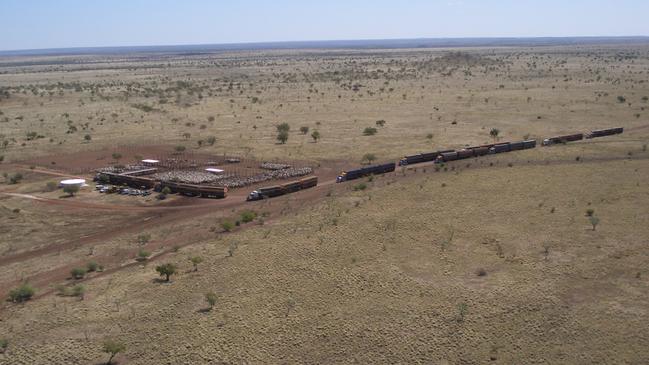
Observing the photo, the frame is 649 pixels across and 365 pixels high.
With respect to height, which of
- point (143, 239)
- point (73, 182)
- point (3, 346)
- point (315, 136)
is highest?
point (315, 136)

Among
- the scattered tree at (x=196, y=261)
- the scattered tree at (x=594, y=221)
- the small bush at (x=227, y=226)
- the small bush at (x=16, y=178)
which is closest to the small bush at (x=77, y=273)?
the scattered tree at (x=196, y=261)

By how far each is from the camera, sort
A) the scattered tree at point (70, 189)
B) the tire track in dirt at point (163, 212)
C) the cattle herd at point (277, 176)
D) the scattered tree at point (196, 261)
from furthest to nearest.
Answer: the scattered tree at point (70, 189)
the cattle herd at point (277, 176)
the tire track in dirt at point (163, 212)
the scattered tree at point (196, 261)

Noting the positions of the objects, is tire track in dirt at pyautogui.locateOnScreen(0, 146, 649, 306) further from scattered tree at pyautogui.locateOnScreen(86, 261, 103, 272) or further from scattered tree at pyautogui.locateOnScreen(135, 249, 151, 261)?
scattered tree at pyautogui.locateOnScreen(86, 261, 103, 272)

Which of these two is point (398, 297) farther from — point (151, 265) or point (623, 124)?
point (623, 124)

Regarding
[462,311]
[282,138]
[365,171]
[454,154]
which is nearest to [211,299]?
[462,311]

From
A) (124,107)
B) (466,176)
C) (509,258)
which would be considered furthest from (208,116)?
(509,258)

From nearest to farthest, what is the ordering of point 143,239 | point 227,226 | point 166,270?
1. point 166,270
2. point 143,239
3. point 227,226

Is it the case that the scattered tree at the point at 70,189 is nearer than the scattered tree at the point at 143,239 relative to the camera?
No

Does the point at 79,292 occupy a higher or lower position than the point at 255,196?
lower

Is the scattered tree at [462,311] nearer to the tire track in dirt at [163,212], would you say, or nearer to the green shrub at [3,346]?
the tire track in dirt at [163,212]

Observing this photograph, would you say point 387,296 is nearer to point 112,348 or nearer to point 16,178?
point 112,348

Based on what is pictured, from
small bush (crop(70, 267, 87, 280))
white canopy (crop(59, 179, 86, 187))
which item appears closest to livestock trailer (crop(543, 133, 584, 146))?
white canopy (crop(59, 179, 86, 187))
